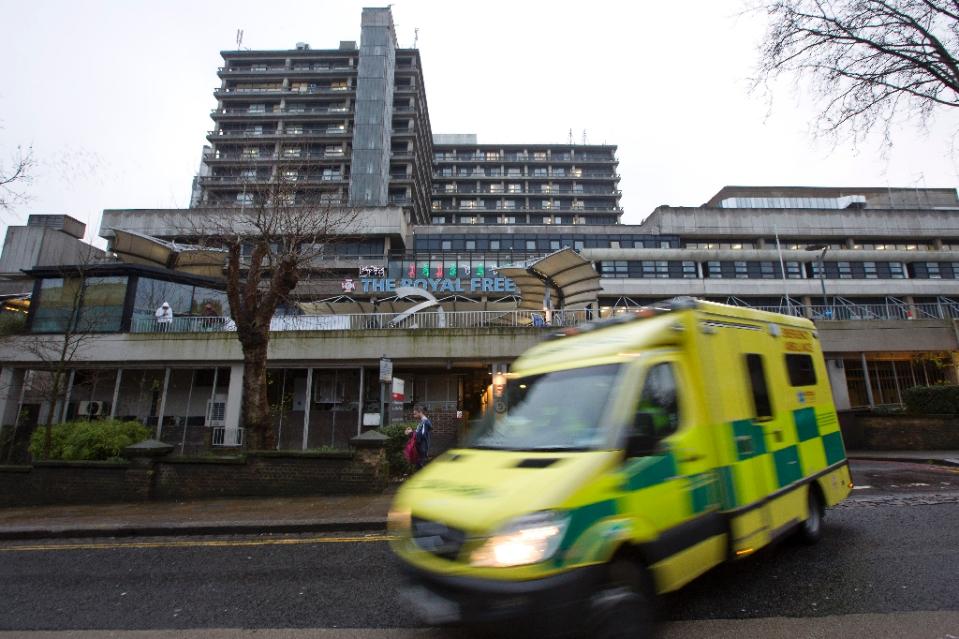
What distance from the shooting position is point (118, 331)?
1933 centimetres

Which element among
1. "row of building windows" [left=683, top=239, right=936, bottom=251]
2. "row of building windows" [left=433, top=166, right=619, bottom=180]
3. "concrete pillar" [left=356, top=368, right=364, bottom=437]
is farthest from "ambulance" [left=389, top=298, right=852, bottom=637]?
"row of building windows" [left=433, top=166, right=619, bottom=180]

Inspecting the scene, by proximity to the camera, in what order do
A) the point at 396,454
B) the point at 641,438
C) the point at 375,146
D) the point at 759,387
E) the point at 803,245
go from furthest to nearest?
the point at 375,146
the point at 803,245
the point at 396,454
the point at 759,387
the point at 641,438

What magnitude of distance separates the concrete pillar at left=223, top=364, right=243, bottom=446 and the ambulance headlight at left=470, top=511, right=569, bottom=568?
18.5m

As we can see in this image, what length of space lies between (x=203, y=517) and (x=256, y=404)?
10.5 feet

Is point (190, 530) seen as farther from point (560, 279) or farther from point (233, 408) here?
point (560, 279)

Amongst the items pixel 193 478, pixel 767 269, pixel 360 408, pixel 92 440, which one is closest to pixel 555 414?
pixel 193 478

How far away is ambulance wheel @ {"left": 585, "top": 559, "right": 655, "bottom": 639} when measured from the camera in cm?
288

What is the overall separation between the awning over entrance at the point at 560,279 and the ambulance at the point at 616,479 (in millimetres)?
13062

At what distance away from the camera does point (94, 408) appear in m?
19.9

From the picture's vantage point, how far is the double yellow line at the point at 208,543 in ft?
21.5

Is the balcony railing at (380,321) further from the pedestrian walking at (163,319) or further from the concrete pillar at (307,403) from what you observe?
the concrete pillar at (307,403)

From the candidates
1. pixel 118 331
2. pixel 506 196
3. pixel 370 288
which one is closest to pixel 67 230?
pixel 370 288

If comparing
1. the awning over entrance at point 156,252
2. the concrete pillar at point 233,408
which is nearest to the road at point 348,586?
the concrete pillar at point 233,408

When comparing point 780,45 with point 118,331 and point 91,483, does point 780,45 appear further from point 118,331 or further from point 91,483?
point 118,331
